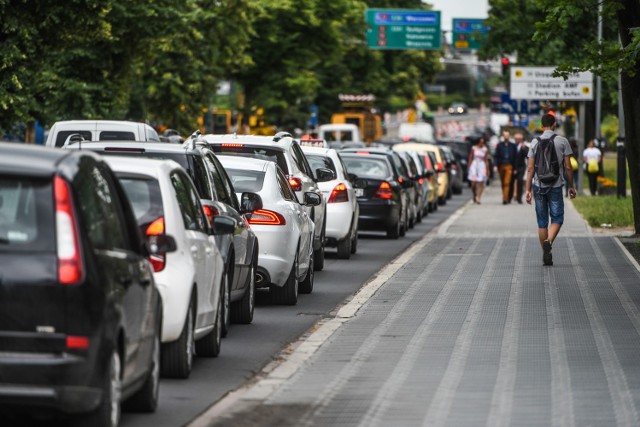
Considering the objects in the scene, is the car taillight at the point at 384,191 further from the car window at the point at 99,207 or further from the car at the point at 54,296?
the car at the point at 54,296

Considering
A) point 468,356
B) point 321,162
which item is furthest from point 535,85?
point 468,356

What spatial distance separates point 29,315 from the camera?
745 centimetres

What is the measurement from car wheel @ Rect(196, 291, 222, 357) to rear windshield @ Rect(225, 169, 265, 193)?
423cm

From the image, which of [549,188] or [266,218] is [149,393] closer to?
[266,218]

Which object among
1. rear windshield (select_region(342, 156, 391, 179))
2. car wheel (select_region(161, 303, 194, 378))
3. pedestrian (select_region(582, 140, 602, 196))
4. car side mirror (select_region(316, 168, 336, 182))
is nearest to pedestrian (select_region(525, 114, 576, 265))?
car side mirror (select_region(316, 168, 336, 182))

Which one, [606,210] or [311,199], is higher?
[311,199]

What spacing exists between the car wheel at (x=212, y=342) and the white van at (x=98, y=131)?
47.9 feet

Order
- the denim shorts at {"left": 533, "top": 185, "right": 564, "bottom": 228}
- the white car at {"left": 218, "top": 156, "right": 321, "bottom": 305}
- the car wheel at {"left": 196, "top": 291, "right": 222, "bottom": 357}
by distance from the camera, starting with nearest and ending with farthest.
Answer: the car wheel at {"left": 196, "top": 291, "right": 222, "bottom": 357} < the white car at {"left": 218, "top": 156, "right": 321, "bottom": 305} < the denim shorts at {"left": 533, "top": 185, "right": 564, "bottom": 228}

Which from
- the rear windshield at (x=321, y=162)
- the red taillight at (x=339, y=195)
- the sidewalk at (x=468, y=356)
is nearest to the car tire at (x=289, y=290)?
the sidewalk at (x=468, y=356)

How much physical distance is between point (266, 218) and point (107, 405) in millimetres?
8101

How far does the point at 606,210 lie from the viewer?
35.0 m

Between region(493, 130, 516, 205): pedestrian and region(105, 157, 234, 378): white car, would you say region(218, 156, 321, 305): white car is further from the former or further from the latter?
region(493, 130, 516, 205): pedestrian

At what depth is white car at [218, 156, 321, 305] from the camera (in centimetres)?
1577

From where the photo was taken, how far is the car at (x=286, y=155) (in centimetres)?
1875
